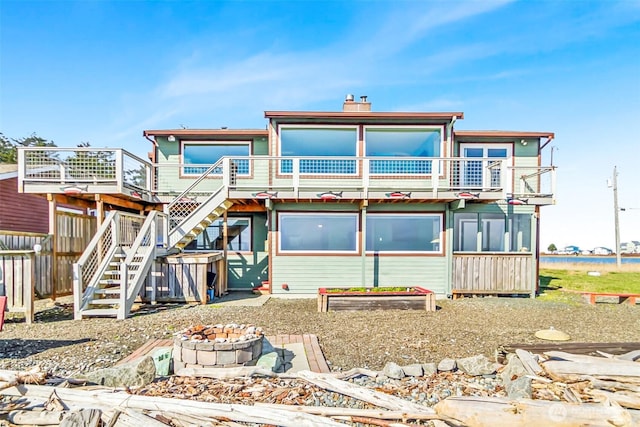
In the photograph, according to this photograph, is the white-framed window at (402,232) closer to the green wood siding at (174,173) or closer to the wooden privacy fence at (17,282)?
the green wood siding at (174,173)

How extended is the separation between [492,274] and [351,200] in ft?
16.4

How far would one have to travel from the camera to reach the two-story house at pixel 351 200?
951 cm

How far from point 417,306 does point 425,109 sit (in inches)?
247

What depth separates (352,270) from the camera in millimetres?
10078

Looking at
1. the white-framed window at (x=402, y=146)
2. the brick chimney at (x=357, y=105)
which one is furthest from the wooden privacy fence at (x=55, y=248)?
the brick chimney at (x=357, y=105)

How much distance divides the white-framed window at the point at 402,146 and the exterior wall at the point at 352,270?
1457 mm

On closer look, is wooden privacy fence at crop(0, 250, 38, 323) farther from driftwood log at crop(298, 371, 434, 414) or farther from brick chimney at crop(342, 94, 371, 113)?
brick chimney at crop(342, 94, 371, 113)

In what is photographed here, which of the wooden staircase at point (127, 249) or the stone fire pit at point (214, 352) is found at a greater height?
the wooden staircase at point (127, 249)

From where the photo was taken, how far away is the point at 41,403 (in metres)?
3.04

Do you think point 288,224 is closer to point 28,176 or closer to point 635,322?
point 28,176

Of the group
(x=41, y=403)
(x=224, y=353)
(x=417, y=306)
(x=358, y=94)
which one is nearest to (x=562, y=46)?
(x=358, y=94)

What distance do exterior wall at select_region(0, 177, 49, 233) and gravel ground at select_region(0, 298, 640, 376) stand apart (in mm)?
5517

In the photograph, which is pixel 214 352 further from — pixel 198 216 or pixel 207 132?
pixel 207 132

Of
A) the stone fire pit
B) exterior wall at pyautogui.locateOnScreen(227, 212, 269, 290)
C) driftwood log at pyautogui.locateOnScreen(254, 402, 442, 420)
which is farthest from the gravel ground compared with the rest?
exterior wall at pyautogui.locateOnScreen(227, 212, 269, 290)
